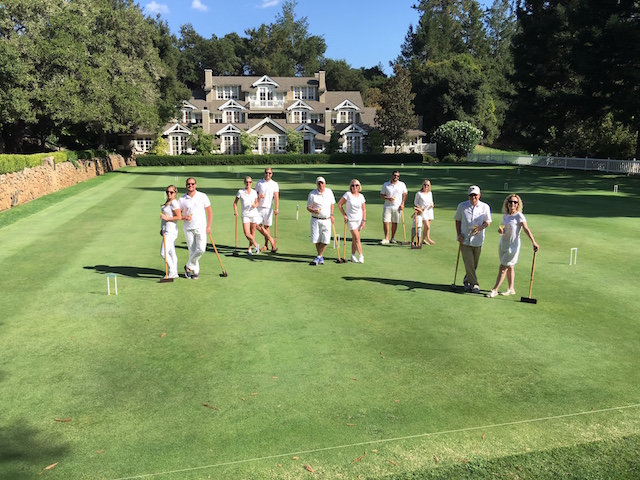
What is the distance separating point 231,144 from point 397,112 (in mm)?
25274

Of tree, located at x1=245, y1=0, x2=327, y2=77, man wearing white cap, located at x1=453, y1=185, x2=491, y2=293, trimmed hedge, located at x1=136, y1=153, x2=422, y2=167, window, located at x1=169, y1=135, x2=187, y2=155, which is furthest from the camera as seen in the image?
tree, located at x1=245, y1=0, x2=327, y2=77

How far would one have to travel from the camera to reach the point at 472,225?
9.91 metres

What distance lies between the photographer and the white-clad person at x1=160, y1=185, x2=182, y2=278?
10.8 m

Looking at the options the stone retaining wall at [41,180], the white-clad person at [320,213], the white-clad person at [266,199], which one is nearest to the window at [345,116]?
the stone retaining wall at [41,180]

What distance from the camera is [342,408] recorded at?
19.2ft

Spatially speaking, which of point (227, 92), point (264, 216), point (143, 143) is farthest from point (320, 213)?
point (227, 92)

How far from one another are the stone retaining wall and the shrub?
4726cm

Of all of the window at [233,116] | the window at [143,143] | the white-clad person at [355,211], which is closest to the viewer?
the white-clad person at [355,211]

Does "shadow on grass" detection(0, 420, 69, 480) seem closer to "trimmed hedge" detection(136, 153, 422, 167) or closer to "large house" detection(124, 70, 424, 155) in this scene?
"trimmed hedge" detection(136, 153, 422, 167)

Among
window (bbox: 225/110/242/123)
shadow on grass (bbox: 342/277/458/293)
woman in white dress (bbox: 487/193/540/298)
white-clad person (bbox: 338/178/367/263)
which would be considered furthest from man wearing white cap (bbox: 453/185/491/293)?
window (bbox: 225/110/242/123)

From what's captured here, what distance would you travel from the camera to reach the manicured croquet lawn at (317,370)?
16.5 ft

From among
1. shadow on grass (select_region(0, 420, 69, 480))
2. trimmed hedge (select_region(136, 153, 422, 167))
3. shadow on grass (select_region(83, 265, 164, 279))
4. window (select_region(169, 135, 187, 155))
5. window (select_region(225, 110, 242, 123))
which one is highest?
window (select_region(225, 110, 242, 123))

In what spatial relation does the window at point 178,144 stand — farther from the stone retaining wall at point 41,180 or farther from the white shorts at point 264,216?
the white shorts at point 264,216

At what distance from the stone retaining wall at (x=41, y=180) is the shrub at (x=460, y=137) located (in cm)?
4726
